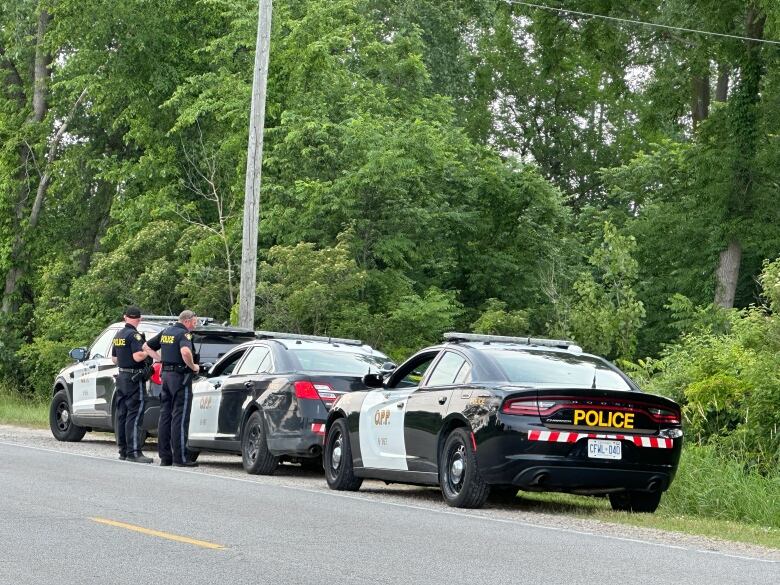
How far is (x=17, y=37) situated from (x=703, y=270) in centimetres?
2124

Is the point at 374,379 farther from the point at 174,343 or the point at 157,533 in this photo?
the point at 157,533

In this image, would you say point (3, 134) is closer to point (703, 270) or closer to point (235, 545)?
point (703, 270)

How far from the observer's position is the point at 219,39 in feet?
126

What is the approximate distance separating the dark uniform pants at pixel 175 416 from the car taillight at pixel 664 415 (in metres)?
7.38

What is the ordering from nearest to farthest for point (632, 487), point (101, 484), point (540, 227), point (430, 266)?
point (632, 487)
point (101, 484)
point (430, 266)
point (540, 227)

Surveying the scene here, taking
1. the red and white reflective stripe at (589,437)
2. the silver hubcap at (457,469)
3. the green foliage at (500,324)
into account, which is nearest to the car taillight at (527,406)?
the red and white reflective stripe at (589,437)

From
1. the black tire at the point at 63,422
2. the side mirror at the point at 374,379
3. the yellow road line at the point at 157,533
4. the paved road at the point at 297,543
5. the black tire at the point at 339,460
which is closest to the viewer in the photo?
the paved road at the point at 297,543

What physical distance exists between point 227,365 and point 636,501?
7349mm

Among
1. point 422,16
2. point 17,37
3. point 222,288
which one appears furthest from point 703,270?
point 17,37

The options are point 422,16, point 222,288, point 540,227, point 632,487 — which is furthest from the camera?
point 422,16

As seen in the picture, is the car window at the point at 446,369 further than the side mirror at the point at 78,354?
No

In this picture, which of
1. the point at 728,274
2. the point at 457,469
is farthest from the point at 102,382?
the point at 728,274

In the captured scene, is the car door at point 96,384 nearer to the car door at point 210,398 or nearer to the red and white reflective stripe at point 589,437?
the car door at point 210,398

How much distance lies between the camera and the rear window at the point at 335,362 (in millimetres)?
17797
